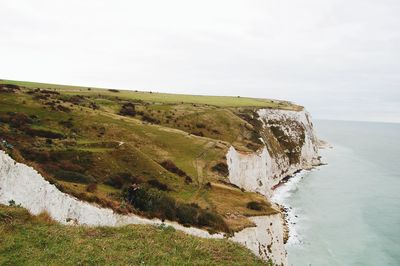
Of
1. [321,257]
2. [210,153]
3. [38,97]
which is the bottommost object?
[321,257]

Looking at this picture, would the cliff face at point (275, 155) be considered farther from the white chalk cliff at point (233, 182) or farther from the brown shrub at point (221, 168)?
the brown shrub at point (221, 168)

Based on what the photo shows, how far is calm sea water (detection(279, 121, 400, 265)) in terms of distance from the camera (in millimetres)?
53344

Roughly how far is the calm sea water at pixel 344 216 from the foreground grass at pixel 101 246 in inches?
1374

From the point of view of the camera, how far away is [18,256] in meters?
16.1

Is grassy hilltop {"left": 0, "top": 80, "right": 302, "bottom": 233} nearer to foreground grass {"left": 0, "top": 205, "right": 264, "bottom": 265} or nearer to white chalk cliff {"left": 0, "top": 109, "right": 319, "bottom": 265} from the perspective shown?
white chalk cliff {"left": 0, "top": 109, "right": 319, "bottom": 265}

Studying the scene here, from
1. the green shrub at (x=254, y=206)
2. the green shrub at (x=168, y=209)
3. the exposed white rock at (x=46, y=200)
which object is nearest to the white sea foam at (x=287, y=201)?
the green shrub at (x=254, y=206)

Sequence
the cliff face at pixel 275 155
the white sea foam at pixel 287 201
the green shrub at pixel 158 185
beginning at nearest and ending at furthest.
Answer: the green shrub at pixel 158 185 < the white sea foam at pixel 287 201 < the cliff face at pixel 275 155

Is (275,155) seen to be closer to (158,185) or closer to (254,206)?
(254,206)

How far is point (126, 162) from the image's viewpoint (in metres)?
49.1

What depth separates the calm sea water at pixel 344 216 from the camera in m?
53.3

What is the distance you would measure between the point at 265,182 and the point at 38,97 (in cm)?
5155

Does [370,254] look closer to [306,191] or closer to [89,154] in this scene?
[306,191]

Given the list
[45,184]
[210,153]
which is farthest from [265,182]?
[45,184]

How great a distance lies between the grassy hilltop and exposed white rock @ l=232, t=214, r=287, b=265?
43.9 inches
